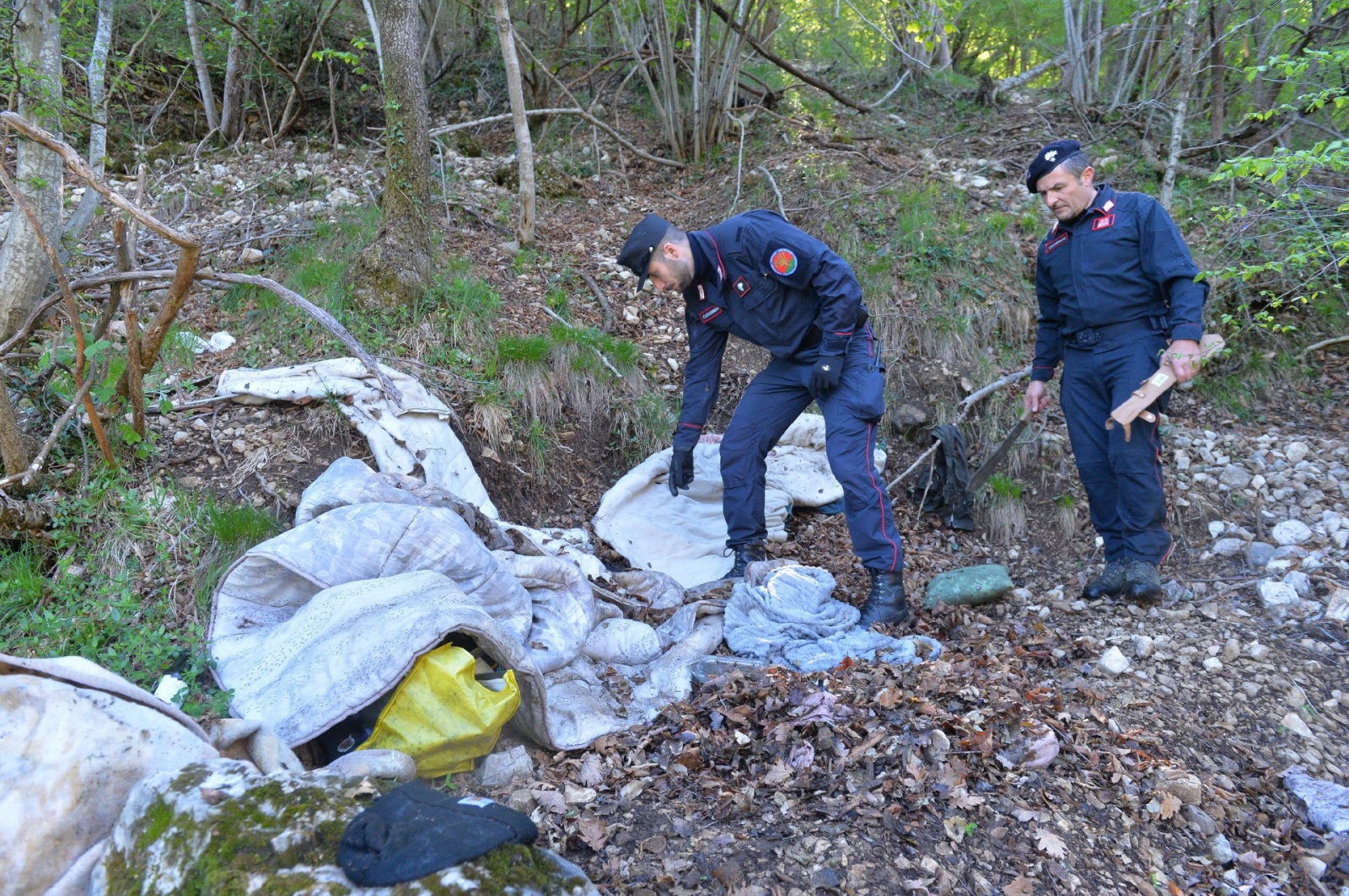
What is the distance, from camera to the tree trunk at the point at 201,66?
7.01m

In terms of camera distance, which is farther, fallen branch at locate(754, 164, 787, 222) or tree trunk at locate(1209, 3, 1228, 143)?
tree trunk at locate(1209, 3, 1228, 143)

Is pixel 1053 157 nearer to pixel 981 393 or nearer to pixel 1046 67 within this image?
pixel 981 393

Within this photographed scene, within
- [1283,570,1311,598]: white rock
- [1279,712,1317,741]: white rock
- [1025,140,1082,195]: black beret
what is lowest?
[1279,712,1317,741]: white rock

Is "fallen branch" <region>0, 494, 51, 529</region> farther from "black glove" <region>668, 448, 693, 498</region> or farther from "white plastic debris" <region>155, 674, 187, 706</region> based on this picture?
"black glove" <region>668, 448, 693, 498</region>

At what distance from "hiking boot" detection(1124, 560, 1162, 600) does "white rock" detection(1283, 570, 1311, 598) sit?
475 mm

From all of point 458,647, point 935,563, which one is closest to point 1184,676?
point 935,563

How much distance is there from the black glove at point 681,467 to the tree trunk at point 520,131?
2549 millimetres

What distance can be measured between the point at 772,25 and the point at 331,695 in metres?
7.97

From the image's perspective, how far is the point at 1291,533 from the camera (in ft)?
12.9

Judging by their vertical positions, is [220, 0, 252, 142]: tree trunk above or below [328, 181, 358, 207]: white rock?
above

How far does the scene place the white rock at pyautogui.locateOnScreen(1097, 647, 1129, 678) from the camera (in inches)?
114

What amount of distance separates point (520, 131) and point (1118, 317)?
3.75m

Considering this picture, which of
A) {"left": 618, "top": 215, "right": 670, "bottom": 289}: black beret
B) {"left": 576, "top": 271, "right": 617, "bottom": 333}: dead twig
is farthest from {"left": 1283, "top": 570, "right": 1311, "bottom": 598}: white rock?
{"left": 576, "top": 271, "right": 617, "bottom": 333}: dead twig

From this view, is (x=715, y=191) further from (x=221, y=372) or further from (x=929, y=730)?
(x=929, y=730)
